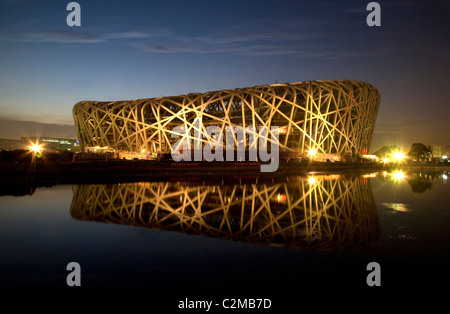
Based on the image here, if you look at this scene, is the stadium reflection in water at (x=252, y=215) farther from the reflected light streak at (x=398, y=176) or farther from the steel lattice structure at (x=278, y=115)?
the steel lattice structure at (x=278, y=115)

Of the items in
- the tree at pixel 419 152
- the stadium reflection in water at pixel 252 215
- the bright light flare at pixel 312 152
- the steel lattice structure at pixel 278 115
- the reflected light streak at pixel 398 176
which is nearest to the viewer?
the stadium reflection in water at pixel 252 215

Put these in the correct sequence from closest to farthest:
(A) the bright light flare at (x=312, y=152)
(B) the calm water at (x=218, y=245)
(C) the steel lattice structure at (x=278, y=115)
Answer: (B) the calm water at (x=218, y=245), (A) the bright light flare at (x=312, y=152), (C) the steel lattice structure at (x=278, y=115)

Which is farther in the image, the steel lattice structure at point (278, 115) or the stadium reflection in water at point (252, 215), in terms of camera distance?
the steel lattice structure at point (278, 115)

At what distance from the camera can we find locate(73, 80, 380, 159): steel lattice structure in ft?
153

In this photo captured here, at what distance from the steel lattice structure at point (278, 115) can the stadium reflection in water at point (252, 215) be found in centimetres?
3444

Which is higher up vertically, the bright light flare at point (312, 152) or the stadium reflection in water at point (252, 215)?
the bright light flare at point (312, 152)

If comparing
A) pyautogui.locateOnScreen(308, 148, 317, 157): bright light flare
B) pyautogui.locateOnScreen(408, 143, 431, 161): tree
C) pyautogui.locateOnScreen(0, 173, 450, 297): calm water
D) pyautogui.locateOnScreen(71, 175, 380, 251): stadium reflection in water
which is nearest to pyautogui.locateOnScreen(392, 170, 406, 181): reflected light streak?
pyautogui.locateOnScreen(308, 148, 317, 157): bright light flare

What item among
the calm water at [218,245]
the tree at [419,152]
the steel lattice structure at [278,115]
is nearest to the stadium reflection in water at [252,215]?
the calm water at [218,245]

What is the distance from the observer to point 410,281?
176 inches

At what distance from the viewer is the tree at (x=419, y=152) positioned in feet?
274

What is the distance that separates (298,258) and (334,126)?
44.2 metres

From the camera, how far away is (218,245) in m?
6.30

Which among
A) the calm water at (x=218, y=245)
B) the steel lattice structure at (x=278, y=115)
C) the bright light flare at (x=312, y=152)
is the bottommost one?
the calm water at (x=218, y=245)

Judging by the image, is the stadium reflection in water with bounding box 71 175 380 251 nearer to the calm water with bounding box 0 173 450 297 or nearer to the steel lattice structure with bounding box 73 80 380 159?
the calm water with bounding box 0 173 450 297
